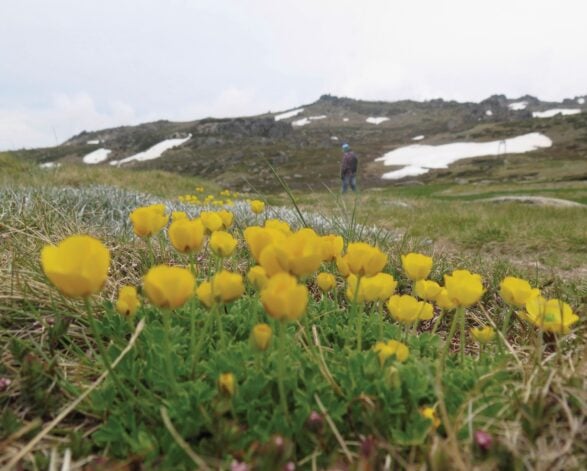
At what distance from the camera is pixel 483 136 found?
6181cm

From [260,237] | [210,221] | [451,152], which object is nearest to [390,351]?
[260,237]

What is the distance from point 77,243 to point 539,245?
7697 mm

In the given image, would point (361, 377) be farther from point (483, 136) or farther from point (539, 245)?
point (483, 136)

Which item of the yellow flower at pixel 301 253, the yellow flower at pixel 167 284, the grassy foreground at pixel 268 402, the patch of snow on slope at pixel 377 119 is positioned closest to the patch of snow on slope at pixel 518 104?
the patch of snow on slope at pixel 377 119

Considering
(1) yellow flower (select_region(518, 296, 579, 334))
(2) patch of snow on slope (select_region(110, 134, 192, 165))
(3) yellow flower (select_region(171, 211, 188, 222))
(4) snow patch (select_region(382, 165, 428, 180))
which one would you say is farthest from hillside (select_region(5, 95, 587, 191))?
(3) yellow flower (select_region(171, 211, 188, 222))

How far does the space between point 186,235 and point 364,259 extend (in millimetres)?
580

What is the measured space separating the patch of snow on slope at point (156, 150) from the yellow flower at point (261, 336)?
7867 centimetres

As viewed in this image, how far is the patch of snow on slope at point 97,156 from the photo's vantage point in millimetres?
82812

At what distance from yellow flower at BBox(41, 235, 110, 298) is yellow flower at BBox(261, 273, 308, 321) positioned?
1.30 ft

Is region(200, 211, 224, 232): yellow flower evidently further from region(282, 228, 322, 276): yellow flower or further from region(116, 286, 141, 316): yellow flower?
region(282, 228, 322, 276): yellow flower

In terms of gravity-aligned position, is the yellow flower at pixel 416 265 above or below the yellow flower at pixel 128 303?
below

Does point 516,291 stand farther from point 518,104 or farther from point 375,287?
point 518,104

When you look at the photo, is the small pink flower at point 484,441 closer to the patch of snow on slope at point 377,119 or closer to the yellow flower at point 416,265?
the yellow flower at point 416,265

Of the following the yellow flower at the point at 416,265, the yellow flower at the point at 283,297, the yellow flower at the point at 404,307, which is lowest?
the yellow flower at the point at 404,307
